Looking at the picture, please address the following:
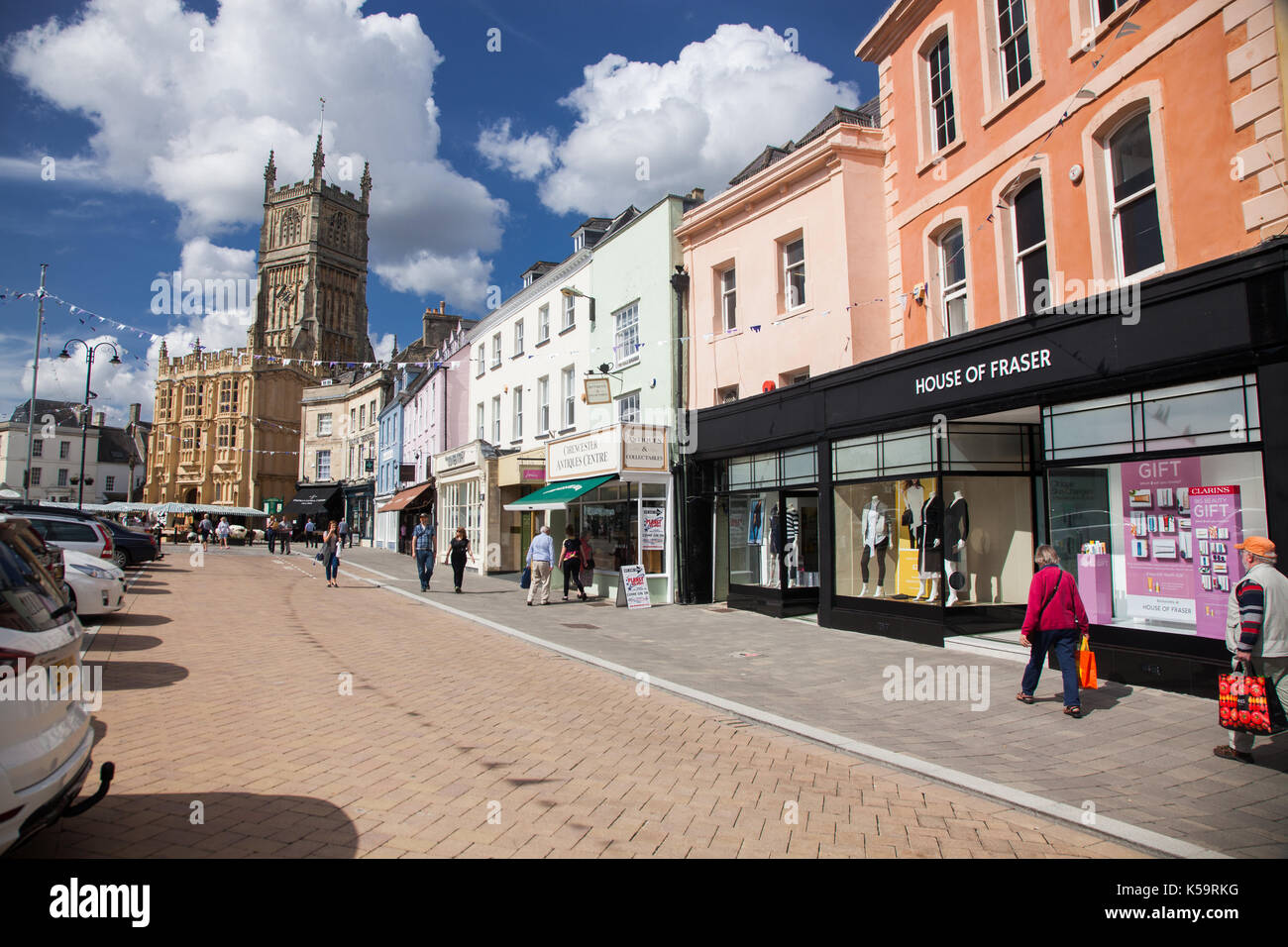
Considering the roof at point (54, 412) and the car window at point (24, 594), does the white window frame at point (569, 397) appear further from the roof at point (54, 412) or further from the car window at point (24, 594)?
the roof at point (54, 412)

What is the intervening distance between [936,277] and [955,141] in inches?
80.4

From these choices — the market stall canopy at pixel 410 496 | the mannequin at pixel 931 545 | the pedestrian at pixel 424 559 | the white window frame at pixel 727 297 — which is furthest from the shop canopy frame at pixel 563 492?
the market stall canopy at pixel 410 496

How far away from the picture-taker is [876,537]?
498 inches

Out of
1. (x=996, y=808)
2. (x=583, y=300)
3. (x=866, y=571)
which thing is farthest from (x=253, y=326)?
(x=996, y=808)

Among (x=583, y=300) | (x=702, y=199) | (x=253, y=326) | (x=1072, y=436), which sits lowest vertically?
(x=1072, y=436)

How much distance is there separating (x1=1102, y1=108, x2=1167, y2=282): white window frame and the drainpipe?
9.69m

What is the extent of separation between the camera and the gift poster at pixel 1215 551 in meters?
7.58

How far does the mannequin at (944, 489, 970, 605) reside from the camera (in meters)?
11.2

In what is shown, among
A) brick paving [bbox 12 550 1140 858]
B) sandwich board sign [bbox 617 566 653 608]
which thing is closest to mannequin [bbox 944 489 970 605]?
brick paving [bbox 12 550 1140 858]

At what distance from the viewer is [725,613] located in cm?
1515

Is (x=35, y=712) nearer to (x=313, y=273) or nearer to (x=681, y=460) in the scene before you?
(x=681, y=460)

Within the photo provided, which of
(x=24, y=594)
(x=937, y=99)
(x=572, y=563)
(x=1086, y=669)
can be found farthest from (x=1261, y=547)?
(x=572, y=563)

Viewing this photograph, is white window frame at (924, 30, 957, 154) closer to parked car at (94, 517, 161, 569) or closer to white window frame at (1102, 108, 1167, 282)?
white window frame at (1102, 108, 1167, 282)
